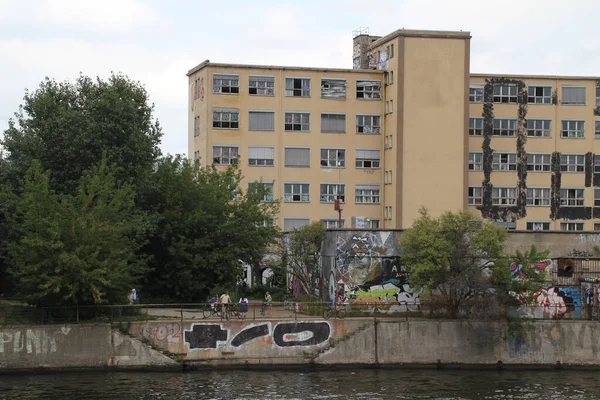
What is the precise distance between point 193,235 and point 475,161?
35279mm

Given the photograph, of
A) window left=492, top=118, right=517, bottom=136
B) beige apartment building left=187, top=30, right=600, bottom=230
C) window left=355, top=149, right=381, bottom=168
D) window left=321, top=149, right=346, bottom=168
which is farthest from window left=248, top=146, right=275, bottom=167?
window left=492, top=118, right=517, bottom=136

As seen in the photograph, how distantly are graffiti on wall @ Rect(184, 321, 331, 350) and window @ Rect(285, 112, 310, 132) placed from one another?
1429 inches

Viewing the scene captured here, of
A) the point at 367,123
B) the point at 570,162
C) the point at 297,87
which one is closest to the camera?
the point at 297,87

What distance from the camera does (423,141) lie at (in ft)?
291

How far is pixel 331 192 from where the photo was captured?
91.5 m

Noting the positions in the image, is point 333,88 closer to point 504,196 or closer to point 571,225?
point 504,196

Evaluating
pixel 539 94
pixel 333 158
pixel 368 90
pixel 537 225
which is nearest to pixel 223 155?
pixel 333 158

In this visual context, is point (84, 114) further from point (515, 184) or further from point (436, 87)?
point (515, 184)

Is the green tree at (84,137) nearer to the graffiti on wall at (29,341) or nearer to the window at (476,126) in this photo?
the graffiti on wall at (29,341)

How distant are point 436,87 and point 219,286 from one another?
106 feet

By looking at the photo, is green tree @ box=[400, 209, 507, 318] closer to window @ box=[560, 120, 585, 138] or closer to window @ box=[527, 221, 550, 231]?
window @ box=[527, 221, 550, 231]

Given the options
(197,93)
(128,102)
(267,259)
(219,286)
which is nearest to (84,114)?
(128,102)

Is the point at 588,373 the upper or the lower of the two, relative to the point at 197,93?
lower

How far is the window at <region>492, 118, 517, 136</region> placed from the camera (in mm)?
93125
